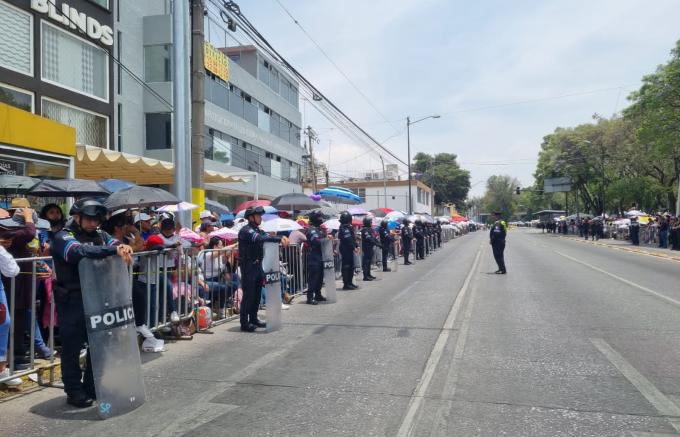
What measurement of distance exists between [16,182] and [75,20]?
11.2 meters

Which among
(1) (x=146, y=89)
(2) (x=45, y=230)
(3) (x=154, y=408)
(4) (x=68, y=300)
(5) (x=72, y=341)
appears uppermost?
(1) (x=146, y=89)

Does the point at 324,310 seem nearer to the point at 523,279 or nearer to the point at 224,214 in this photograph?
the point at 523,279

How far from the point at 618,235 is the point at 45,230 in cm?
4852

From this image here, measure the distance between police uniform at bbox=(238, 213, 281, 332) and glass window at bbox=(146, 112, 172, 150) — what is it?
18.8 metres

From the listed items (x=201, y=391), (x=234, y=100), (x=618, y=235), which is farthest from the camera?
(x=618, y=235)

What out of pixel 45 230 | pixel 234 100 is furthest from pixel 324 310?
pixel 234 100

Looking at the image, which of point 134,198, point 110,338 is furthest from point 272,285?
point 110,338

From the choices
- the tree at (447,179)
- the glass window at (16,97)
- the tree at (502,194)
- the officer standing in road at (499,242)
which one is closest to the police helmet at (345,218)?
the officer standing in road at (499,242)

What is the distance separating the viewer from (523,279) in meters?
14.1

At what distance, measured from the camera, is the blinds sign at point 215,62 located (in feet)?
79.7

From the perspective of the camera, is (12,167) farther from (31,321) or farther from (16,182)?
(31,321)

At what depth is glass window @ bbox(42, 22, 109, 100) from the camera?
17.8m

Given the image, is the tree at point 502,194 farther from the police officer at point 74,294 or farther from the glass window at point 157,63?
the police officer at point 74,294

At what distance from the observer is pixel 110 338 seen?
4.64 meters
